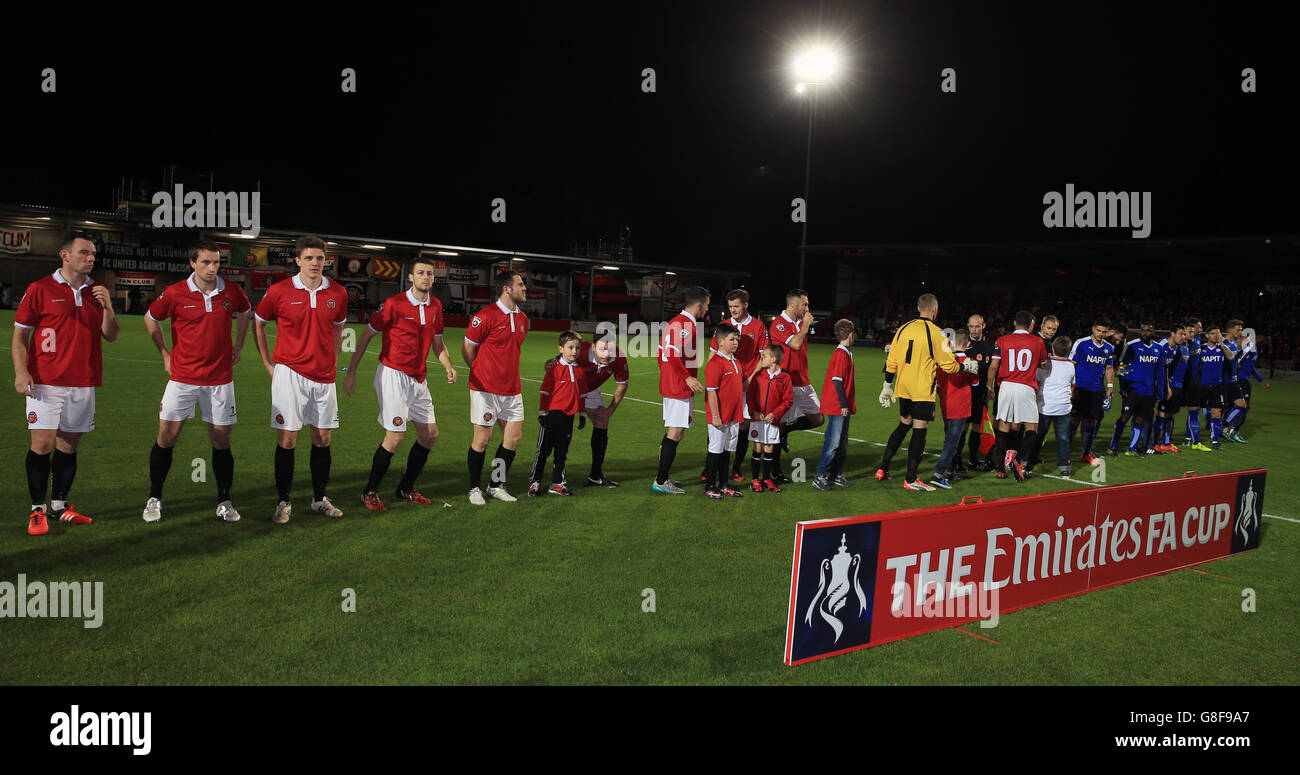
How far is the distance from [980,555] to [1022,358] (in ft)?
19.2

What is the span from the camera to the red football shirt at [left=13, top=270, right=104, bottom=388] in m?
5.76

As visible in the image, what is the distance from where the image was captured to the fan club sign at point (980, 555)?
4.03 m

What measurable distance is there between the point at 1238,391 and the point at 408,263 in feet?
145

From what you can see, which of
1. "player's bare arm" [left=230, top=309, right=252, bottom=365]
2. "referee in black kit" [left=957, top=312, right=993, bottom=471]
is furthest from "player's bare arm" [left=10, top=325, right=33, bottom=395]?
"referee in black kit" [left=957, top=312, right=993, bottom=471]

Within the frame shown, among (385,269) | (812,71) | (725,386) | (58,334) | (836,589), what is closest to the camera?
(836,589)

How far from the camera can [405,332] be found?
6816 mm

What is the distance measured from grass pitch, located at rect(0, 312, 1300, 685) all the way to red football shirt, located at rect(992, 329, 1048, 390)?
2383 millimetres

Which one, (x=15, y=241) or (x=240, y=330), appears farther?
(x=15, y=241)

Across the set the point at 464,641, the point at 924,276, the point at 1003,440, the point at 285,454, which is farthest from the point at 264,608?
the point at 924,276

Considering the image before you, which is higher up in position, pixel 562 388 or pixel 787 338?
pixel 787 338

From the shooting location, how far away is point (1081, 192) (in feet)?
135

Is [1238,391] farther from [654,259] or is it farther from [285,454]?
[654,259]

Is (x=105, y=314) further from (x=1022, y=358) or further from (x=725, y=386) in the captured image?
(x=1022, y=358)

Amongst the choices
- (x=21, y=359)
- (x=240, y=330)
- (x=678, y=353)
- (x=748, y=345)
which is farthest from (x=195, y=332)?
(x=748, y=345)
